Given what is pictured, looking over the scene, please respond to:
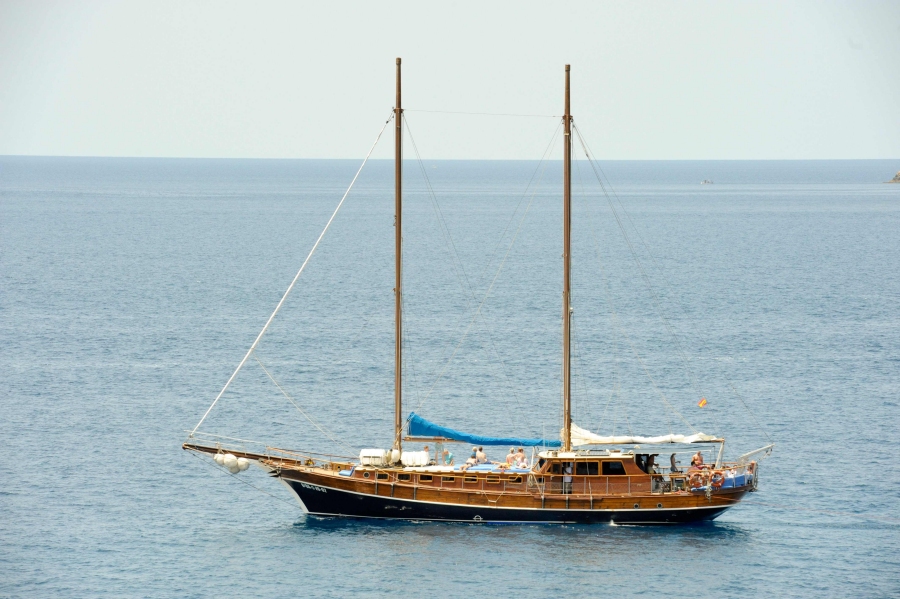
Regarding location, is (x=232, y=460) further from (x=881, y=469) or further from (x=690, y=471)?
(x=881, y=469)

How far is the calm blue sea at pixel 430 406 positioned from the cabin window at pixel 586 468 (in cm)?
256

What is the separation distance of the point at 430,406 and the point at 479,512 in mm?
22055

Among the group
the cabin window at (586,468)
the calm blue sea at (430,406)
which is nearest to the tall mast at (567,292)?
the cabin window at (586,468)

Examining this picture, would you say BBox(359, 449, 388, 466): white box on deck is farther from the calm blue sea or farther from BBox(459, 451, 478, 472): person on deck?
BBox(459, 451, 478, 472): person on deck

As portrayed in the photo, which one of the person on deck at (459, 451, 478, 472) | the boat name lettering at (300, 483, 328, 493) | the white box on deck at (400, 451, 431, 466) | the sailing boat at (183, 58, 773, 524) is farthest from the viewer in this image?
the boat name lettering at (300, 483, 328, 493)

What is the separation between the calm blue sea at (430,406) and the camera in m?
54.8

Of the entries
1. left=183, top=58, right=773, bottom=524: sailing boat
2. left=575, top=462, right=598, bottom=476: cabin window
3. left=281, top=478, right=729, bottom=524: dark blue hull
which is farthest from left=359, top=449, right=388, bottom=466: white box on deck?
left=575, top=462, right=598, bottom=476: cabin window

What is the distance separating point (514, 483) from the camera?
59.0m

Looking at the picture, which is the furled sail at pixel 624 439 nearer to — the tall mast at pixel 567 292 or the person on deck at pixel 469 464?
the tall mast at pixel 567 292

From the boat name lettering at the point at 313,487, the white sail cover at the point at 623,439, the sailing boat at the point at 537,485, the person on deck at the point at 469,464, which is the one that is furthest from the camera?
the boat name lettering at the point at 313,487

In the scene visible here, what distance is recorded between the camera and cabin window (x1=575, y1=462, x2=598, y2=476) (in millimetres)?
58875

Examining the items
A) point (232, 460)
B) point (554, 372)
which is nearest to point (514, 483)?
point (232, 460)

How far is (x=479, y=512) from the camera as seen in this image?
59.1m

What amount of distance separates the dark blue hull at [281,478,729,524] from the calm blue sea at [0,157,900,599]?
2.05 feet
